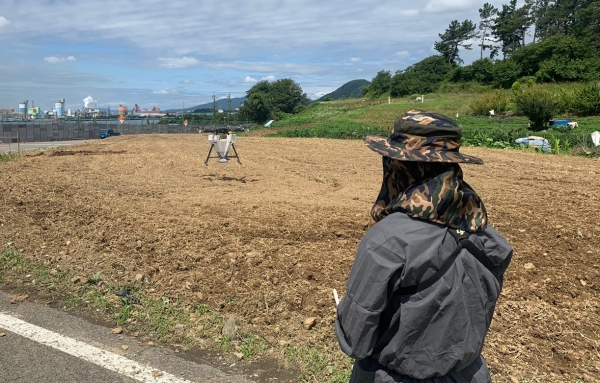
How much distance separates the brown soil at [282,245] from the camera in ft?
12.5

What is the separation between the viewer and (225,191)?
32.3 ft

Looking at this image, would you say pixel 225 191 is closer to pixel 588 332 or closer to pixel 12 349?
pixel 12 349

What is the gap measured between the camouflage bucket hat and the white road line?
2164mm

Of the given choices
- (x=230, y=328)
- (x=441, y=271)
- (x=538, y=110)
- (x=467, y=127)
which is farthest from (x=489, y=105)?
(x=441, y=271)

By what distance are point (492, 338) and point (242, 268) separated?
2298mm

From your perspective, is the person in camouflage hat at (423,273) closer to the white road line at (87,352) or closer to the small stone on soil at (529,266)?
the white road line at (87,352)

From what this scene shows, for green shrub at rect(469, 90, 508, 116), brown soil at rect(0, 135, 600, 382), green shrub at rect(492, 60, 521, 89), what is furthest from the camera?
green shrub at rect(492, 60, 521, 89)

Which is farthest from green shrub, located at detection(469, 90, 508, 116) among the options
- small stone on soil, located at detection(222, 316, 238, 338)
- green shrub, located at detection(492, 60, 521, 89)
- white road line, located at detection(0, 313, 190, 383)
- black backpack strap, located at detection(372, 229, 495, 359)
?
black backpack strap, located at detection(372, 229, 495, 359)

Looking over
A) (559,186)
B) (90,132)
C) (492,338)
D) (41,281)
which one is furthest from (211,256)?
(90,132)

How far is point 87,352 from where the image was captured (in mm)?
3516

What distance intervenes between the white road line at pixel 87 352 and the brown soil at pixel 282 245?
2.81 ft

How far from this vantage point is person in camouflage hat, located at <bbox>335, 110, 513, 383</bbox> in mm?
1676

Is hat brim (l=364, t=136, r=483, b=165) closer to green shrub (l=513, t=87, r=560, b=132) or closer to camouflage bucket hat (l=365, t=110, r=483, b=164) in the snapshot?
camouflage bucket hat (l=365, t=110, r=483, b=164)

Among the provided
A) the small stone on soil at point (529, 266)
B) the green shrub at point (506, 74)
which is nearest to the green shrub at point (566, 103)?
the green shrub at point (506, 74)
